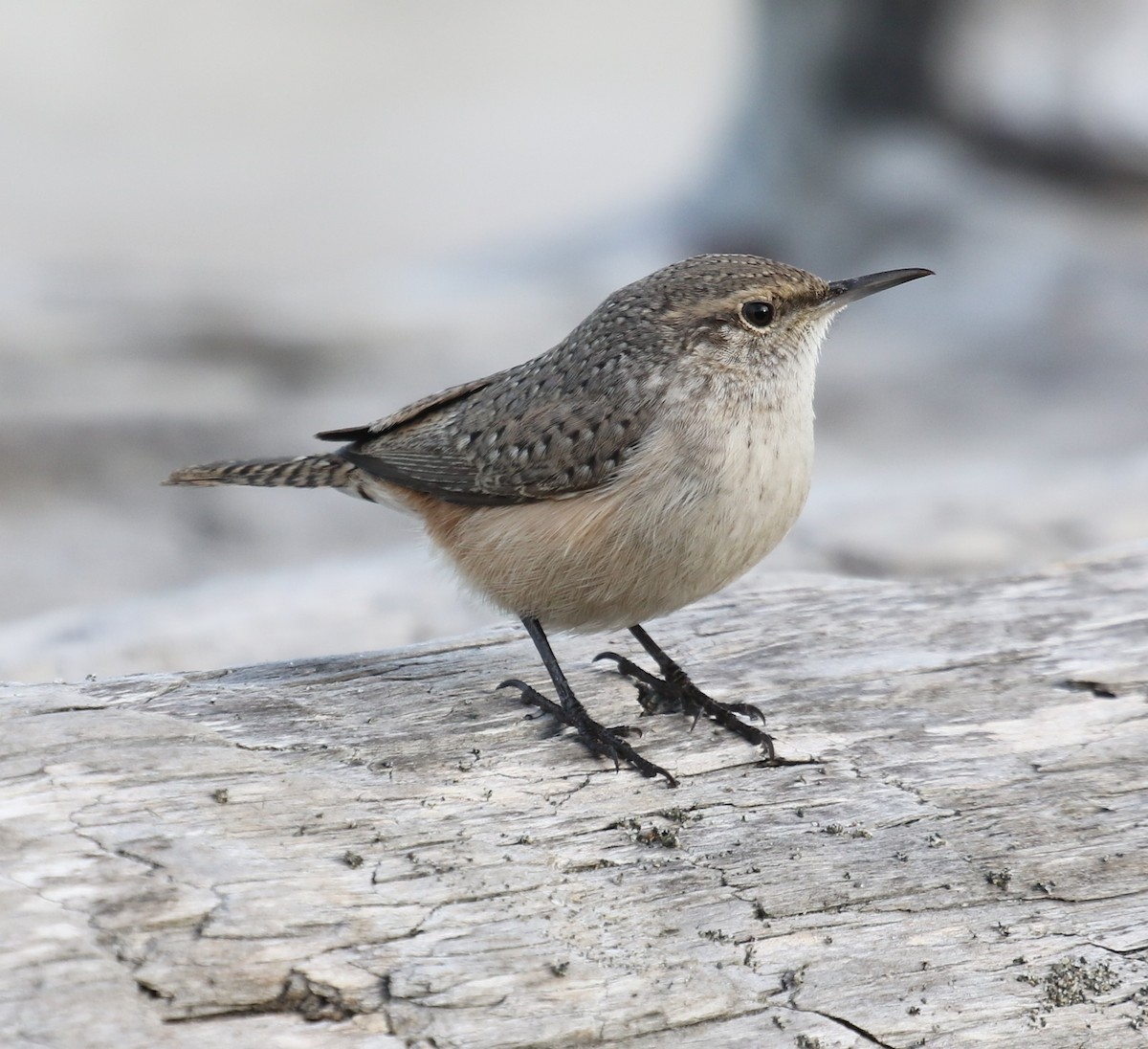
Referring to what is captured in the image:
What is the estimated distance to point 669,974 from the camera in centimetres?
319

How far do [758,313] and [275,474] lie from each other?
6.19ft

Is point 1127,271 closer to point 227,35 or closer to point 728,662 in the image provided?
point 728,662

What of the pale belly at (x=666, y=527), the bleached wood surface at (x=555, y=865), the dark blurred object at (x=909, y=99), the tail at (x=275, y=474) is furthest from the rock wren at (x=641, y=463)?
the dark blurred object at (x=909, y=99)

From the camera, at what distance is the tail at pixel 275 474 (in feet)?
16.4

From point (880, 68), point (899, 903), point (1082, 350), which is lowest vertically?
point (899, 903)

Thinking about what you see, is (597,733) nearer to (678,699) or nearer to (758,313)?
(678,699)

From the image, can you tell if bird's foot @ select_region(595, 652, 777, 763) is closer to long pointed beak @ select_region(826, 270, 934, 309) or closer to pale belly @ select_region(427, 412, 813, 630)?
pale belly @ select_region(427, 412, 813, 630)

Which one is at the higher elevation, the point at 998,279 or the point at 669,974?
the point at 998,279

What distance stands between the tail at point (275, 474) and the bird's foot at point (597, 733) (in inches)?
46.6

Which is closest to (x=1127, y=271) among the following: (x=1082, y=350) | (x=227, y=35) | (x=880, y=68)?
(x=1082, y=350)

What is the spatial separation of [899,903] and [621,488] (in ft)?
4.78

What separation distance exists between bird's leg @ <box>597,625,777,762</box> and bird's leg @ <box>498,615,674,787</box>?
0.24m

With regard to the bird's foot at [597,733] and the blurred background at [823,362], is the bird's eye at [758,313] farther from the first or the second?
the blurred background at [823,362]

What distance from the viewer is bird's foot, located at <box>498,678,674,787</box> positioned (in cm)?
400
